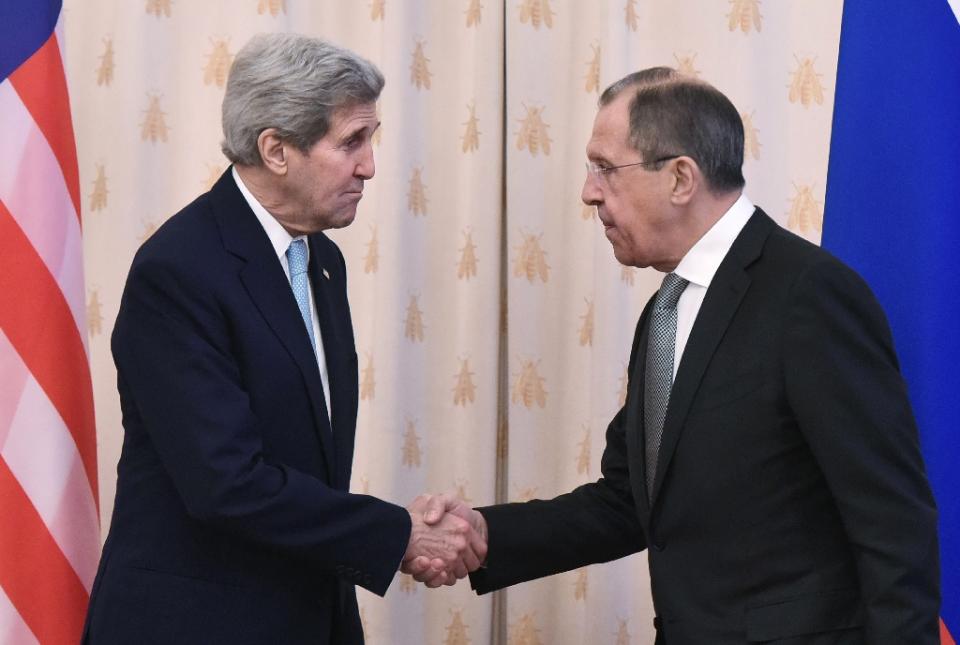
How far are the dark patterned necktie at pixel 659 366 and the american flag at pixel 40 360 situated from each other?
140 cm

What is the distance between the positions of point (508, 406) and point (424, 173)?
78 centimetres

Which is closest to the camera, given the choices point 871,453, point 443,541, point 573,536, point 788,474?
point 871,453

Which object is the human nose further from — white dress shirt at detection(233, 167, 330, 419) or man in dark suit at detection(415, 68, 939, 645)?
white dress shirt at detection(233, 167, 330, 419)

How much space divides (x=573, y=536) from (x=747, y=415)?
751mm

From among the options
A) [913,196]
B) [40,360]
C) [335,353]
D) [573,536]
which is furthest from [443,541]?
[913,196]

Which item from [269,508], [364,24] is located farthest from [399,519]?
[364,24]

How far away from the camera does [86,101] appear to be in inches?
146

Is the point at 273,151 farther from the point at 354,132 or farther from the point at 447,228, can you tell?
the point at 447,228

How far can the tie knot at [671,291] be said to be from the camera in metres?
2.17

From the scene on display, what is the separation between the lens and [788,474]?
1.96m

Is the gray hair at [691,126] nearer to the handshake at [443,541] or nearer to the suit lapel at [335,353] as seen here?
the suit lapel at [335,353]

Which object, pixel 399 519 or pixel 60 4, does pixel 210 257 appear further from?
pixel 60 4

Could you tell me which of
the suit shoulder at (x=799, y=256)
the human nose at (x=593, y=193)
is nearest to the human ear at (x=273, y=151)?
the human nose at (x=593, y=193)

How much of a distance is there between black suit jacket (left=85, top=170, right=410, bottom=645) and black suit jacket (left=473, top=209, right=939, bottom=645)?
0.57m
